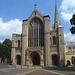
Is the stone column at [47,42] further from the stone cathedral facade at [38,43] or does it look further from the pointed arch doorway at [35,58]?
the pointed arch doorway at [35,58]

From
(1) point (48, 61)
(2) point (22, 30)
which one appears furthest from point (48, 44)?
(2) point (22, 30)

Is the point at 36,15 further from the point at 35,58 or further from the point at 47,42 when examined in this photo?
the point at 35,58

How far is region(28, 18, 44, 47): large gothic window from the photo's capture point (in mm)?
42062

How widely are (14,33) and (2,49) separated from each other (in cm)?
2146

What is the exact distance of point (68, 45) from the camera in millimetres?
73812

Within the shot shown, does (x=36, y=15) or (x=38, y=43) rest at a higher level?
(x=36, y=15)

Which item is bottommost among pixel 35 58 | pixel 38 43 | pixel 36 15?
pixel 35 58

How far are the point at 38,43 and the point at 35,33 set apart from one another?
416cm

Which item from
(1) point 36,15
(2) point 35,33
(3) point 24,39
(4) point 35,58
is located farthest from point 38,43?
(1) point 36,15

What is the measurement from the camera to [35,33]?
43.1 metres

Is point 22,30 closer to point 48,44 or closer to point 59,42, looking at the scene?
point 48,44

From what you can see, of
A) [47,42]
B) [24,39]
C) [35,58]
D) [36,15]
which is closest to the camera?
[47,42]

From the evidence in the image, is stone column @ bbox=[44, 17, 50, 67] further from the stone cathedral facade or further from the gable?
the gable

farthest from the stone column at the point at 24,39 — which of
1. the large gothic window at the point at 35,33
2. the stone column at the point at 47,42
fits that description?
the stone column at the point at 47,42
